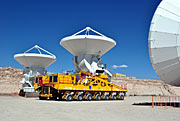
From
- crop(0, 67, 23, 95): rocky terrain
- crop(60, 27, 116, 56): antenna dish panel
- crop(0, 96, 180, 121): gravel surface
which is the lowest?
crop(0, 96, 180, 121): gravel surface

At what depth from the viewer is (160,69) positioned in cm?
1302

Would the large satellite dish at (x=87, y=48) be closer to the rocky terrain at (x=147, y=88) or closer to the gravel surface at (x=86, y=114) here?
the gravel surface at (x=86, y=114)

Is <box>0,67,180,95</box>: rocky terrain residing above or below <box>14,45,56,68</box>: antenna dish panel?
below

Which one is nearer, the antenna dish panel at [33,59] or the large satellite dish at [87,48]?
the large satellite dish at [87,48]

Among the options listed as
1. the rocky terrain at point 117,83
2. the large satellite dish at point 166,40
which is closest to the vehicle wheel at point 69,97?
the large satellite dish at point 166,40

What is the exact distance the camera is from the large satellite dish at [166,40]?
12.1 meters

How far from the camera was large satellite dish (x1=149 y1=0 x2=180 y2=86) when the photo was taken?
12086 mm

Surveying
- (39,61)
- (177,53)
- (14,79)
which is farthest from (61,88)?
(14,79)

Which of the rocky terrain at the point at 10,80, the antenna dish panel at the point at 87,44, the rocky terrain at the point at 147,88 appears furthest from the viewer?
the rocky terrain at the point at 147,88

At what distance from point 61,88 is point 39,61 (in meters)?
14.6

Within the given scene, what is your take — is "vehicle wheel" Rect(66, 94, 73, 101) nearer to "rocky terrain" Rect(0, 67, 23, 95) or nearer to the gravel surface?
the gravel surface

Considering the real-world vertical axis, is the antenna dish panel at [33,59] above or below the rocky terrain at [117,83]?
above

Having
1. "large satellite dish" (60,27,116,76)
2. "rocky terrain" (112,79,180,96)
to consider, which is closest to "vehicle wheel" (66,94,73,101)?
"large satellite dish" (60,27,116,76)

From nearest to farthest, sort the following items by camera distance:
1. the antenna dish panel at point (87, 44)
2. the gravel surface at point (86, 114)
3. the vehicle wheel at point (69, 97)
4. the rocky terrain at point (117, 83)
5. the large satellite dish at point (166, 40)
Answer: the gravel surface at point (86, 114)
the large satellite dish at point (166, 40)
the vehicle wheel at point (69, 97)
the antenna dish panel at point (87, 44)
the rocky terrain at point (117, 83)
